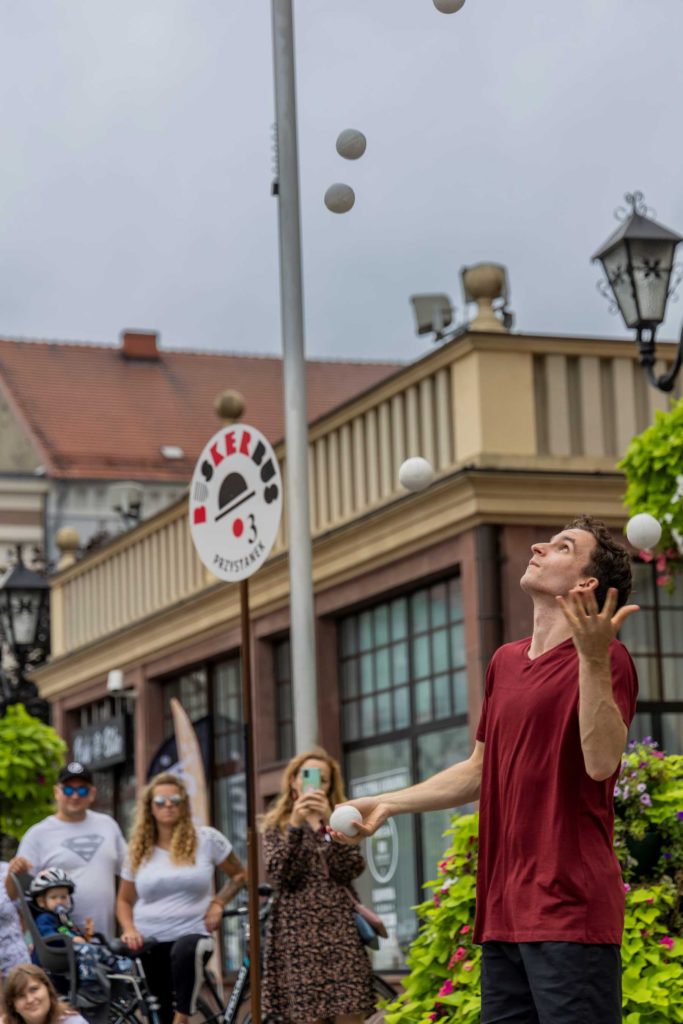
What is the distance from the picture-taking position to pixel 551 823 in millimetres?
4734

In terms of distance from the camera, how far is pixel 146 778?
21.7 m

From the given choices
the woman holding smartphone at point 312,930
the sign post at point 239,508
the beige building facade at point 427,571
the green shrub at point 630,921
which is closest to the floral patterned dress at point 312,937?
the woman holding smartphone at point 312,930

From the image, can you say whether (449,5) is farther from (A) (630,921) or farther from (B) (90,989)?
(B) (90,989)

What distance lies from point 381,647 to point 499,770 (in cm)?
1230

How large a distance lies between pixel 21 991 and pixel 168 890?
2132 millimetres

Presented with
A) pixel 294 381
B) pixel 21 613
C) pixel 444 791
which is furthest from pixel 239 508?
pixel 21 613

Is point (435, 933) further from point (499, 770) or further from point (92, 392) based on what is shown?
point (92, 392)

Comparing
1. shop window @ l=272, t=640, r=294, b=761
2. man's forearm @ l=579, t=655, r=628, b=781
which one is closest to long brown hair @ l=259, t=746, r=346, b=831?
man's forearm @ l=579, t=655, r=628, b=781

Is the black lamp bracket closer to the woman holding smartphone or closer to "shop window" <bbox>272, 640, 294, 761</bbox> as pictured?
the woman holding smartphone

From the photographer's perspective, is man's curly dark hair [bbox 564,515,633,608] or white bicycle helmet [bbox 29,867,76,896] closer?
man's curly dark hair [bbox 564,515,633,608]

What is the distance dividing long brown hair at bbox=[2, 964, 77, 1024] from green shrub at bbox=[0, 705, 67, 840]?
10186 millimetres

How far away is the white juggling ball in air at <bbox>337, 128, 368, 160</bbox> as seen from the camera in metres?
9.91

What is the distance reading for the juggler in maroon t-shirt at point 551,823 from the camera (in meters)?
4.71

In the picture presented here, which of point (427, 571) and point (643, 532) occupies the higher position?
point (427, 571)
